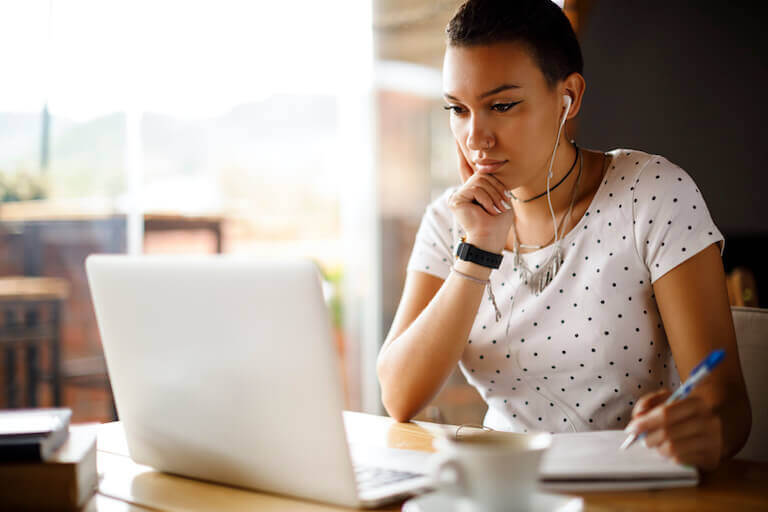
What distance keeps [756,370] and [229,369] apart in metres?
0.88

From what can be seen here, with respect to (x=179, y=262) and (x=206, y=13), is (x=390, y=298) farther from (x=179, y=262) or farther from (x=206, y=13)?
(x=179, y=262)

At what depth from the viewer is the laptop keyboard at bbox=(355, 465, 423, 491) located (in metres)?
0.83

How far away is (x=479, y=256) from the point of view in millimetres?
1284

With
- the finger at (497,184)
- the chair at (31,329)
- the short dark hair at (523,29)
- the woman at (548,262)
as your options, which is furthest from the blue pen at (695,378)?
the chair at (31,329)

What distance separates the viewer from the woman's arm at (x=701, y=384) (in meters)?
0.85

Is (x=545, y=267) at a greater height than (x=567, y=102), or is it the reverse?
(x=567, y=102)

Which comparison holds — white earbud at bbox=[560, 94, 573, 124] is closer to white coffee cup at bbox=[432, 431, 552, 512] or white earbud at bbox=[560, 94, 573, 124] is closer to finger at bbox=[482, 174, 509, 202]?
finger at bbox=[482, 174, 509, 202]

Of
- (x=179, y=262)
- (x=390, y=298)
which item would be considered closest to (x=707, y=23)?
(x=390, y=298)

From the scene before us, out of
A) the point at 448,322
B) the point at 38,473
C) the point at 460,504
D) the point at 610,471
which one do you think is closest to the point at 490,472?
the point at 460,504

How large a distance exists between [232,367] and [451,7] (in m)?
3.08

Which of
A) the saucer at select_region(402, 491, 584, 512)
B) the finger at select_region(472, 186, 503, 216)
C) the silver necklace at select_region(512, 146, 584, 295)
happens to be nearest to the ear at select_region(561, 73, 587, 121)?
the silver necklace at select_region(512, 146, 584, 295)

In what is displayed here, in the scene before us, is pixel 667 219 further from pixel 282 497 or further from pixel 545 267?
pixel 282 497

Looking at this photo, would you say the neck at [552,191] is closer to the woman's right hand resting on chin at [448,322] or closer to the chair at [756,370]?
the woman's right hand resting on chin at [448,322]

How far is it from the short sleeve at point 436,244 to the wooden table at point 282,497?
484mm
